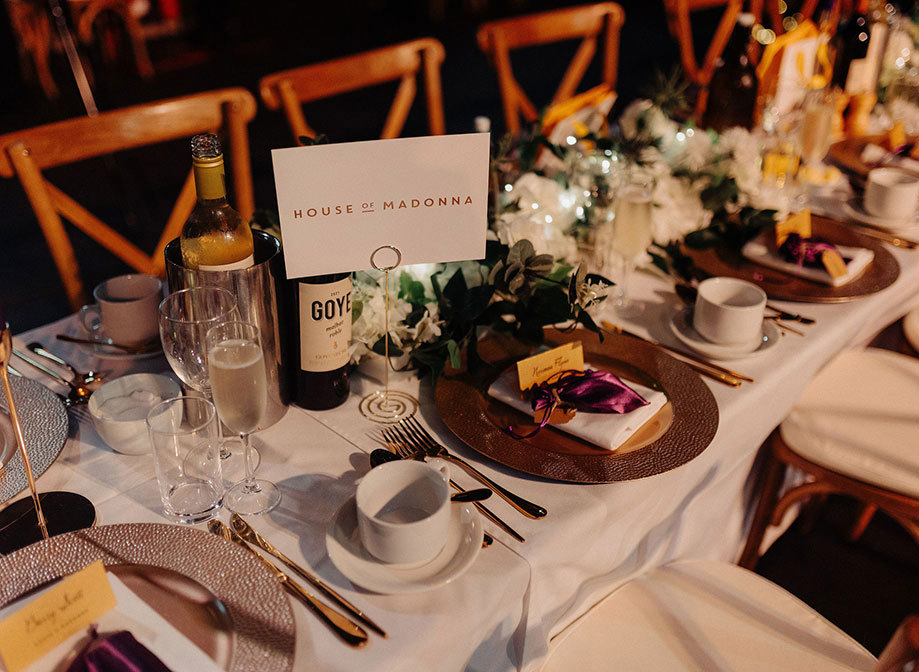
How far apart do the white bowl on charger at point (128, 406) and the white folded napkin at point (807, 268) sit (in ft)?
3.77

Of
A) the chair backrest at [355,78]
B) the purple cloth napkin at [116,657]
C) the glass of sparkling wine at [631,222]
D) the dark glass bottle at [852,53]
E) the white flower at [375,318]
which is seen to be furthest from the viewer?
the dark glass bottle at [852,53]

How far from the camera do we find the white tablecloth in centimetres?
80

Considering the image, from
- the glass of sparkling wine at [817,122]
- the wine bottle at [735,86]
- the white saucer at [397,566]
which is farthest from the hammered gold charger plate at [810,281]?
the white saucer at [397,566]

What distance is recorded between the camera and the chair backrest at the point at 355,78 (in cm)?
204

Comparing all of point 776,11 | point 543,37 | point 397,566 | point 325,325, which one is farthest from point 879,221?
point 776,11

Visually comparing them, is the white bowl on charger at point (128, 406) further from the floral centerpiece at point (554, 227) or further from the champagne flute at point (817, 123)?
the champagne flute at point (817, 123)

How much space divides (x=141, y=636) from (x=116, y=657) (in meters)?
0.04

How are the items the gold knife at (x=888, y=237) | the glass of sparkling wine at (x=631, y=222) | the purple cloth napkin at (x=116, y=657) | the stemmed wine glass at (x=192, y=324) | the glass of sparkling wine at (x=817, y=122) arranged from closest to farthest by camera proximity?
the purple cloth napkin at (x=116, y=657) < the stemmed wine glass at (x=192, y=324) < the glass of sparkling wine at (x=631, y=222) < the gold knife at (x=888, y=237) < the glass of sparkling wine at (x=817, y=122)

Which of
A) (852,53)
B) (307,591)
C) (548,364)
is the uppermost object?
(852,53)

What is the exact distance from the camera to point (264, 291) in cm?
99

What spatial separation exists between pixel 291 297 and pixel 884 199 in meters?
1.44

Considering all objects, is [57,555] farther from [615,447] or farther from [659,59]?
[659,59]

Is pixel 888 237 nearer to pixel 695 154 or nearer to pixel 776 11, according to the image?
pixel 695 154

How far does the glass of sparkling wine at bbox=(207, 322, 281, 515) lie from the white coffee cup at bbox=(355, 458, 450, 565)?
0.51 ft
